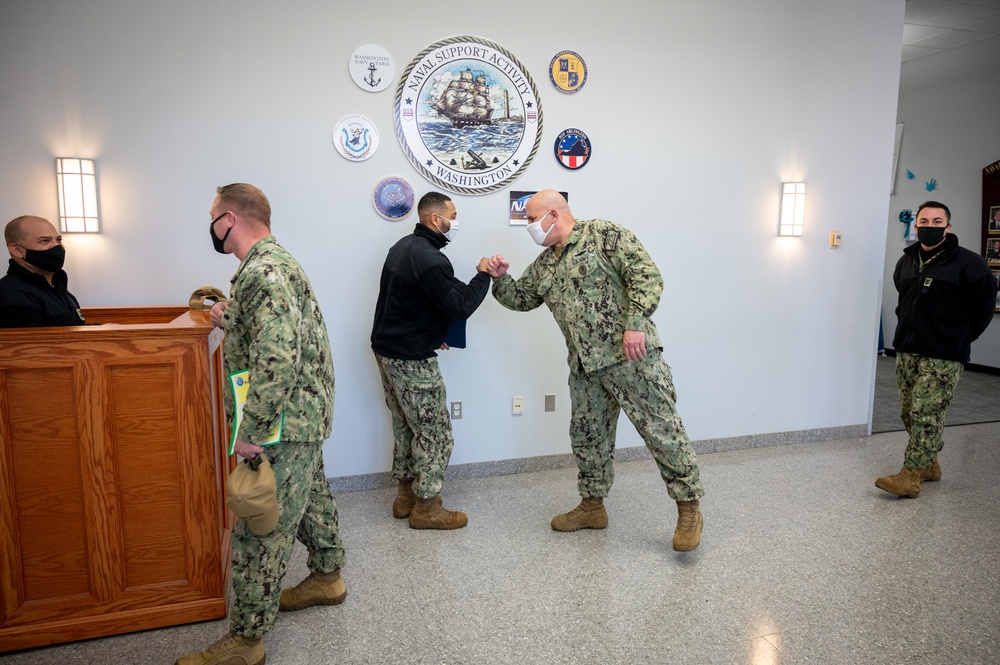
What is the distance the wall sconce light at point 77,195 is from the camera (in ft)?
9.73

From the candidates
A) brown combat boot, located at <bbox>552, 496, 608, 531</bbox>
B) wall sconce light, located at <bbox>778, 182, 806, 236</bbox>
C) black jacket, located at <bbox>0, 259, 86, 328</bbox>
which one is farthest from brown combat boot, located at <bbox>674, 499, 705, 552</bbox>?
black jacket, located at <bbox>0, 259, 86, 328</bbox>

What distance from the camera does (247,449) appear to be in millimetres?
1862

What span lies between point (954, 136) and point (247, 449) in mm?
8186

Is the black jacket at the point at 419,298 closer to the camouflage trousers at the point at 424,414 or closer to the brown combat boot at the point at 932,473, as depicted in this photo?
the camouflage trousers at the point at 424,414

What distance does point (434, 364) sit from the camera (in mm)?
3111

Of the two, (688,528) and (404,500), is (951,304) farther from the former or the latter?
(404,500)

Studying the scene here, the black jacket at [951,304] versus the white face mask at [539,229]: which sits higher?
the white face mask at [539,229]

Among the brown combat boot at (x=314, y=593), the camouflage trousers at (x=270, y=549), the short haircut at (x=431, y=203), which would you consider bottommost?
the brown combat boot at (x=314, y=593)

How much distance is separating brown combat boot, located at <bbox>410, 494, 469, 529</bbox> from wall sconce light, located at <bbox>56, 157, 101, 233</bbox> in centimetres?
211

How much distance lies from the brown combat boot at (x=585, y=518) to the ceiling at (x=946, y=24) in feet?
15.6

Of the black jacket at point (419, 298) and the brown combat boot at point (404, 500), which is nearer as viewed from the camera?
the black jacket at point (419, 298)

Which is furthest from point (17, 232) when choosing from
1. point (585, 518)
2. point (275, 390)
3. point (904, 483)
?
point (904, 483)

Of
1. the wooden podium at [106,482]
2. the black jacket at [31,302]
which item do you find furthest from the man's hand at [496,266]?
the black jacket at [31,302]

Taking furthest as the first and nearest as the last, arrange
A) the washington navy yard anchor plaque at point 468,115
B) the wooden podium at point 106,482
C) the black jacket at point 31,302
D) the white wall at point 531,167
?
the washington navy yard anchor plaque at point 468,115 → the white wall at point 531,167 → the black jacket at point 31,302 → the wooden podium at point 106,482
